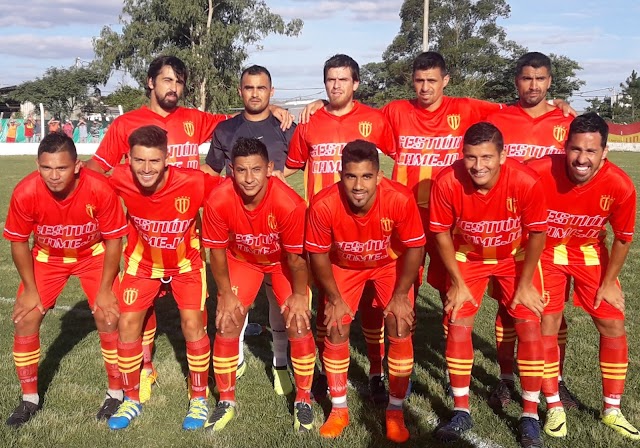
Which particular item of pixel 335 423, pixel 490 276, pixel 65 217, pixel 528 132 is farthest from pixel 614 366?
pixel 65 217

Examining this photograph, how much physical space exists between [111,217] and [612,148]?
3847 centimetres

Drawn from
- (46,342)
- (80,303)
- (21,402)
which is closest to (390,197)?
(21,402)

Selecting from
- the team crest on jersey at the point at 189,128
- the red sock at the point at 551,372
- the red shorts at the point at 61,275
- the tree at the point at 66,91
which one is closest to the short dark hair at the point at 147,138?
the team crest on jersey at the point at 189,128

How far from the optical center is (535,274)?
4059 millimetres

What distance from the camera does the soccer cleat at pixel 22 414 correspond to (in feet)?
13.6

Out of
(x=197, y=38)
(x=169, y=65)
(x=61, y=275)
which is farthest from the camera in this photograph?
(x=197, y=38)

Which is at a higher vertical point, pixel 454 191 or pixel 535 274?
pixel 454 191

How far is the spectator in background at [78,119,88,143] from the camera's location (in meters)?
35.0

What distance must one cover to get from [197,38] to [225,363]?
40.9 metres

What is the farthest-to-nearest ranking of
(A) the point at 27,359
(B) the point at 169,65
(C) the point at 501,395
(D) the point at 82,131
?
(D) the point at 82,131 < (B) the point at 169,65 < (C) the point at 501,395 < (A) the point at 27,359

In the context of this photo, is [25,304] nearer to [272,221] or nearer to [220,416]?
[220,416]

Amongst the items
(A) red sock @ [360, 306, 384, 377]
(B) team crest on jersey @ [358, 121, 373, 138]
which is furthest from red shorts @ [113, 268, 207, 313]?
(B) team crest on jersey @ [358, 121, 373, 138]

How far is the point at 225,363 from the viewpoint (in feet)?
14.0

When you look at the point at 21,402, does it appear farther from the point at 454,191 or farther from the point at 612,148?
the point at 612,148
